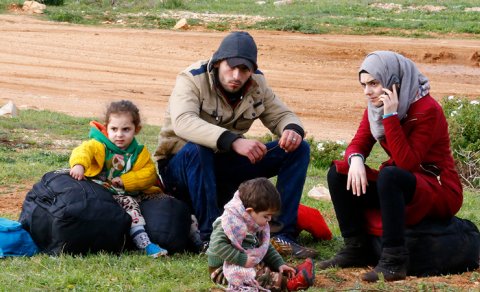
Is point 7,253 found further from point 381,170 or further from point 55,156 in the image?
point 55,156

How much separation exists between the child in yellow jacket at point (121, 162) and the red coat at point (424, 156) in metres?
1.20

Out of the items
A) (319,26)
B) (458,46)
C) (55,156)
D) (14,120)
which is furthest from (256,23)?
(55,156)

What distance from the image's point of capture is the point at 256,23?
23.2 metres

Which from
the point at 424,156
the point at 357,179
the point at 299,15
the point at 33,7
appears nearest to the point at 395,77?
the point at 424,156

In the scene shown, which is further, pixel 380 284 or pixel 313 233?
pixel 313 233

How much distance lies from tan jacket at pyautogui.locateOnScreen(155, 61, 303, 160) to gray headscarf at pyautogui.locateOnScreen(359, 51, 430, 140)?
89 centimetres

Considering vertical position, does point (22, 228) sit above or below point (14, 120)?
above

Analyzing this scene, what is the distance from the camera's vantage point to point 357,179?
520 centimetres

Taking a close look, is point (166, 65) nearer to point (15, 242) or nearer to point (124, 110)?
point (124, 110)

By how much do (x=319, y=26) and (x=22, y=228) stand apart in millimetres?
17879

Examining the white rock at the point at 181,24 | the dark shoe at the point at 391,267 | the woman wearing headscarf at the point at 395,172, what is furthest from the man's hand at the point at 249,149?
the white rock at the point at 181,24

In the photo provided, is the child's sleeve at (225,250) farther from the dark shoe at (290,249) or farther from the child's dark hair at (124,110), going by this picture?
the child's dark hair at (124,110)

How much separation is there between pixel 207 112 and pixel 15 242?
1.37m

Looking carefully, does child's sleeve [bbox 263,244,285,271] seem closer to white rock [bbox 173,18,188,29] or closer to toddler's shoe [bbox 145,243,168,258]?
toddler's shoe [bbox 145,243,168,258]
